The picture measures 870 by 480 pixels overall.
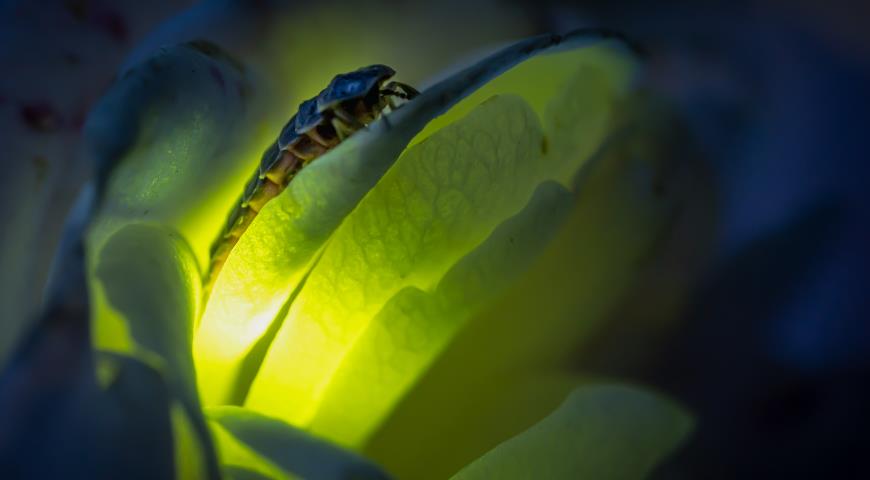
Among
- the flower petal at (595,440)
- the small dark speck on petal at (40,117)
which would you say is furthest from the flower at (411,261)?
the small dark speck on petal at (40,117)

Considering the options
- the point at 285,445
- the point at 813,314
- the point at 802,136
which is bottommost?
the point at 285,445

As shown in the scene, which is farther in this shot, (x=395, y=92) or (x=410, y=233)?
(x=395, y=92)

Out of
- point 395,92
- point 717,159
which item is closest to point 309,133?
point 395,92

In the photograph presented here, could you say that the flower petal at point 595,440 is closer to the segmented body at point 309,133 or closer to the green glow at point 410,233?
the green glow at point 410,233

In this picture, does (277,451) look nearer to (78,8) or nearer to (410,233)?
(410,233)

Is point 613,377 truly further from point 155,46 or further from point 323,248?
point 155,46

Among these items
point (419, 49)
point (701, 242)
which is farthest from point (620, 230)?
point (419, 49)
